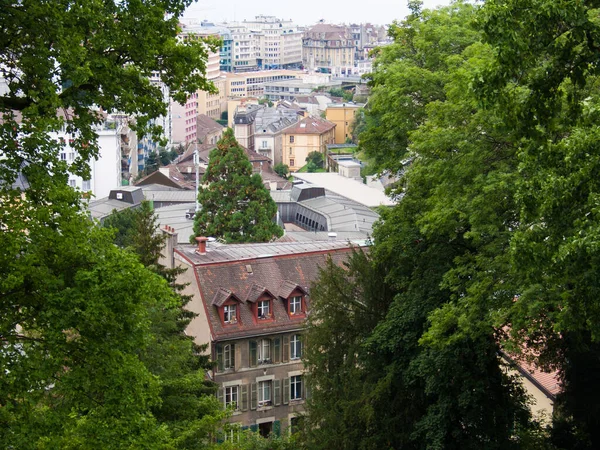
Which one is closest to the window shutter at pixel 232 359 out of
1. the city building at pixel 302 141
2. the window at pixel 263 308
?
the window at pixel 263 308

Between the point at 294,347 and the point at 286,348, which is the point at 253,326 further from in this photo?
the point at 294,347

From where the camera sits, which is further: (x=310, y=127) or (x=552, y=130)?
(x=310, y=127)

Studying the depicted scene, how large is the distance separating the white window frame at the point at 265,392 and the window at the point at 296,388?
84 cm

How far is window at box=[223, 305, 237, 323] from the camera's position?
34.9m

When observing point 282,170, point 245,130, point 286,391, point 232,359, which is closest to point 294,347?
point 286,391

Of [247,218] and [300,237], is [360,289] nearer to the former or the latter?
[247,218]

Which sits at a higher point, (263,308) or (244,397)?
(263,308)

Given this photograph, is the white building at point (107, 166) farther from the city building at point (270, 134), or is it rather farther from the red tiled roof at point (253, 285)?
the red tiled roof at point (253, 285)

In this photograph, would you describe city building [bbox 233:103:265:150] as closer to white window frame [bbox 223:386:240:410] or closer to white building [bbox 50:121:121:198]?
white building [bbox 50:121:121:198]

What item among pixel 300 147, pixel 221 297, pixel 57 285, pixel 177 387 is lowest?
pixel 221 297

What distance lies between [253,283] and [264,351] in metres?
2.41

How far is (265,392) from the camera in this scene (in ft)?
117

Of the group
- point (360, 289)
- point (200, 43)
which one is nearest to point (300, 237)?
point (360, 289)

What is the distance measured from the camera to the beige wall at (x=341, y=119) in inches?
5792
